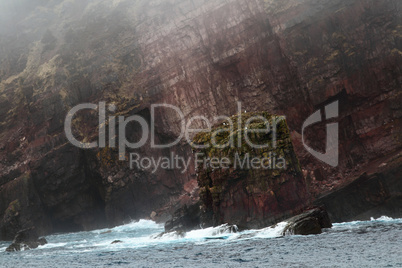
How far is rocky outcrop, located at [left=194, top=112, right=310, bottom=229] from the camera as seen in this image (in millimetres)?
33312

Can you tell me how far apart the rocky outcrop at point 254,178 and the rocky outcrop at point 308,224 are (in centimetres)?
345

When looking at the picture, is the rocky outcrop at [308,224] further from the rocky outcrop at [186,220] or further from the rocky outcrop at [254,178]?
the rocky outcrop at [186,220]

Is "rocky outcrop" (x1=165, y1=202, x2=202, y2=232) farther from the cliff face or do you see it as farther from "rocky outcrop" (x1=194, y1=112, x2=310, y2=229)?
the cliff face

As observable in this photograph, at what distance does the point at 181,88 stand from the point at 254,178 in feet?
106

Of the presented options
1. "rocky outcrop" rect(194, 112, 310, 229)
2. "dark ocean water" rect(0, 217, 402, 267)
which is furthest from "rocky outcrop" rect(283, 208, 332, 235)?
"rocky outcrop" rect(194, 112, 310, 229)

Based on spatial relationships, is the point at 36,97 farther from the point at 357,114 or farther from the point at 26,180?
the point at 357,114

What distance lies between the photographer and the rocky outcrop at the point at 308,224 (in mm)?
27078

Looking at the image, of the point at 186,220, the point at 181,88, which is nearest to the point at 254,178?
the point at 186,220

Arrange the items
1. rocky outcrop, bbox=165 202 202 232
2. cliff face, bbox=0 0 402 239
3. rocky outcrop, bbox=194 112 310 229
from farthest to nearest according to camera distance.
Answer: cliff face, bbox=0 0 402 239 < rocky outcrop, bbox=165 202 202 232 < rocky outcrop, bbox=194 112 310 229

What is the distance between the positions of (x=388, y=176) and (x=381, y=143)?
9976mm

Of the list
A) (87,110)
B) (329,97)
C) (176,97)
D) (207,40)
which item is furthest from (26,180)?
(329,97)

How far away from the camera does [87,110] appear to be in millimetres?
65500

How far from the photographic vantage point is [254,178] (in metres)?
34.2

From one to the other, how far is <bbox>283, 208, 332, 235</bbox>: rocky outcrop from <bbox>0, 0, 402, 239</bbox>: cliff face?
19724mm
